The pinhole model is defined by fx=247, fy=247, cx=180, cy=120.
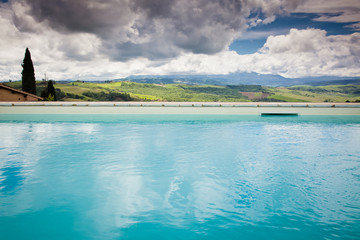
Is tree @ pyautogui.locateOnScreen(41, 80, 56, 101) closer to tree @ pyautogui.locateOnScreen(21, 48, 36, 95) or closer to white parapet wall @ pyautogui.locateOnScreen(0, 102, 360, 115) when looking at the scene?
tree @ pyautogui.locateOnScreen(21, 48, 36, 95)

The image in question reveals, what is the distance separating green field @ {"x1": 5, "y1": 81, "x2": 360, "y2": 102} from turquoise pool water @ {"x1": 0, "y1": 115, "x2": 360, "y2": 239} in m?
31.9

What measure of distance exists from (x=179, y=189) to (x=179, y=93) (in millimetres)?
64475

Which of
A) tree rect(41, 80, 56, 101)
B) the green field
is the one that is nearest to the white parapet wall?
tree rect(41, 80, 56, 101)

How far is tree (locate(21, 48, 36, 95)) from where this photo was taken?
86.5 feet

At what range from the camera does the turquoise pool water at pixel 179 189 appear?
3260mm

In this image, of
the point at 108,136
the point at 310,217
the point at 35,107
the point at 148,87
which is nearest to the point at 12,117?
the point at 35,107

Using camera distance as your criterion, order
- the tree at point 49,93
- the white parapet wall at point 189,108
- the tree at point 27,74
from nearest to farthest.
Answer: the white parapet wall at point 189,108 < the tree at point 27,74 < the tree at point 49,93

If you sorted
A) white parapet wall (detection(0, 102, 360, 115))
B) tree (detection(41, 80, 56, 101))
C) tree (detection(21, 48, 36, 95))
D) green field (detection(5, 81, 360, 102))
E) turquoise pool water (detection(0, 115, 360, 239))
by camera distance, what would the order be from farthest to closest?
green field (detection(5, 81, 360, 102))
tree (detection(41, 80, 56, 101))
tree (detection(21, 48, 36, 95))
white parapet wall (detection(0, 102, 360, 115))
turquoise pool water (detection(0, 115, 360, 239))

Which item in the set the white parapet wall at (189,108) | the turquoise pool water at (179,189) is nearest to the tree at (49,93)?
the white parapet wall at (189,108)

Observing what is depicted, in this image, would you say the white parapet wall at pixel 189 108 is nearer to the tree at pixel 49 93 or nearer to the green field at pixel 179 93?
the tree at pixel 49 93

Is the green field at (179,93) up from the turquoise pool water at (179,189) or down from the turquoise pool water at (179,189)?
up

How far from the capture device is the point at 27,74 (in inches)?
1041

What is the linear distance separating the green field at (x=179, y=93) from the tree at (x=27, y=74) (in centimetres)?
1291

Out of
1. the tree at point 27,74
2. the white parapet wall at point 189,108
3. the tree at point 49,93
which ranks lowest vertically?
the white parapet wall at point 189,108
